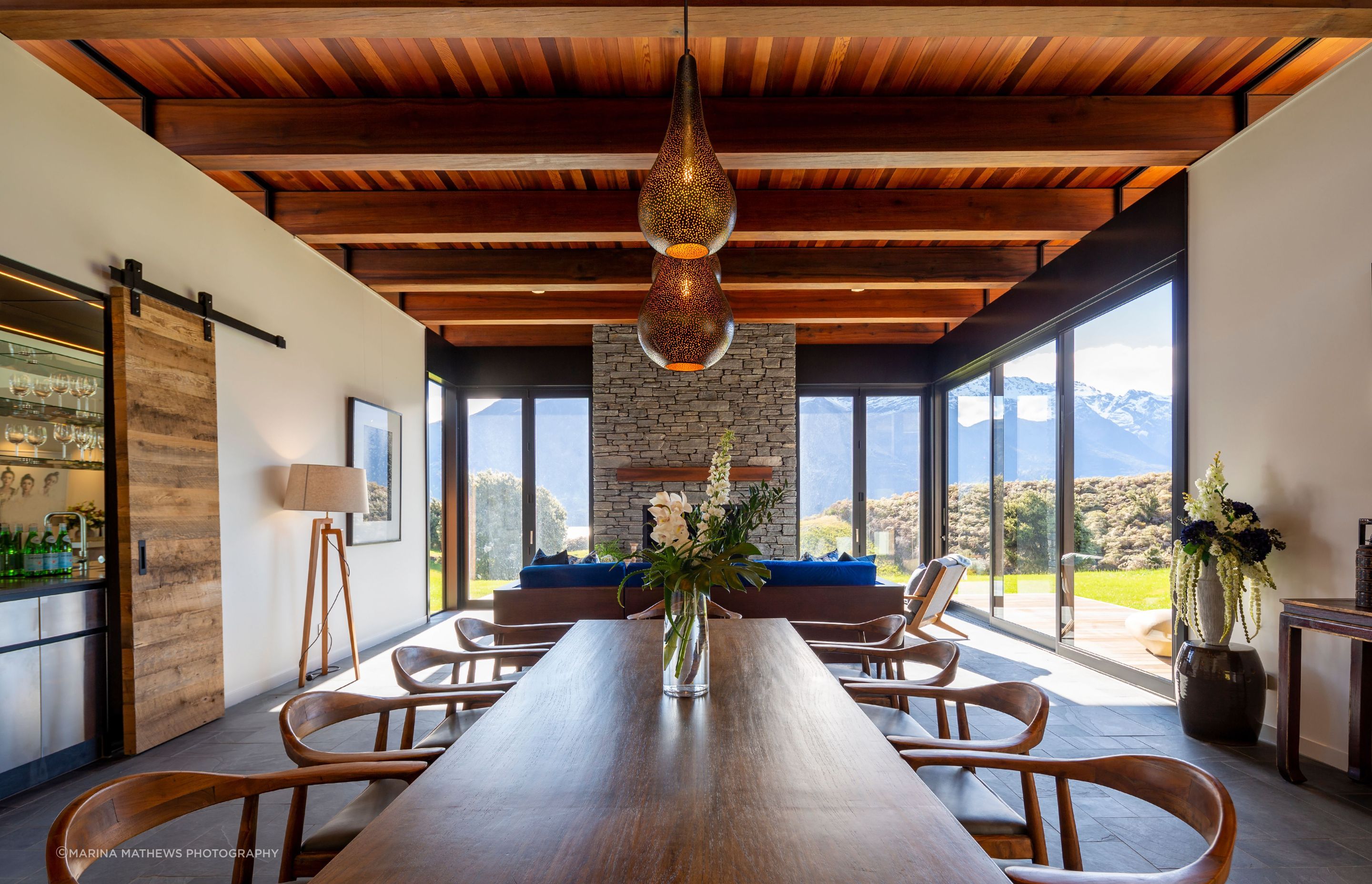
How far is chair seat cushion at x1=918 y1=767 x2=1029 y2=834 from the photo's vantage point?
158cm

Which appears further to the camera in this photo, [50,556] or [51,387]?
[51,387]

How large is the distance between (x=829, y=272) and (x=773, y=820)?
5.40 m

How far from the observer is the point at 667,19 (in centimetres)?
271

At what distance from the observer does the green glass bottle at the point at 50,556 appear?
3.35m

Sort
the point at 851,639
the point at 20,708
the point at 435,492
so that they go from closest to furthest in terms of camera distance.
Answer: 1. the point at 20,708
2. the point at 851,639
3. the point at 435,492

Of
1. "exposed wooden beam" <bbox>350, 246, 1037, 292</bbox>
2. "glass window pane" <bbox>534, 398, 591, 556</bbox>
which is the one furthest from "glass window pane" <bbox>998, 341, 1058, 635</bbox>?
"glass window pane" <bbox>534, 398, 591, 556</bbox>

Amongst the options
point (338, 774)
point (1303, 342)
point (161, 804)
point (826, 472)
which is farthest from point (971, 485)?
point (161, 804)

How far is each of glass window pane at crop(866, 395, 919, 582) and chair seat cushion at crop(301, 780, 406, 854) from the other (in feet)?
23.4

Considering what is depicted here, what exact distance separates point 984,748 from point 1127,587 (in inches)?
145

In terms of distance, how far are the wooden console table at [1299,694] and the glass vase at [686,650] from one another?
2582 mm

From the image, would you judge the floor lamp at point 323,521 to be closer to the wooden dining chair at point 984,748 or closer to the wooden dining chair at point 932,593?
the wooden dining chair at point 984,748

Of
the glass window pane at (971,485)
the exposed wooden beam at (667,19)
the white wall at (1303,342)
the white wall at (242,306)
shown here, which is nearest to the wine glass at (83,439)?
the white wall at (242,306)

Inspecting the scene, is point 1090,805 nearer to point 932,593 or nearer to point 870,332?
point 932,593

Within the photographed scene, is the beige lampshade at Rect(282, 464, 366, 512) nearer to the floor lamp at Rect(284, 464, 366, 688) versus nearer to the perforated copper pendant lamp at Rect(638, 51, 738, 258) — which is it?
the floor lamp at Rect(284, 464, 366, 688)
